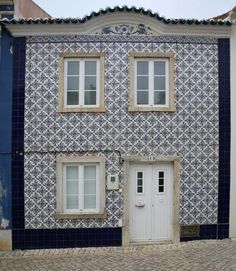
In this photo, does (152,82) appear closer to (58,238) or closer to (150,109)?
(150,109)

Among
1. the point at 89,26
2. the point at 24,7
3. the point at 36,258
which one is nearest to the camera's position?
the point at 36,258

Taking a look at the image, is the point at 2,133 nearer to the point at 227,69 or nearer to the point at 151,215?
the point at 151,215

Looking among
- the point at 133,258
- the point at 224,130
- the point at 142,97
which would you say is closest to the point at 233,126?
the point at 224,130

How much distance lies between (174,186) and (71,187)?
290cm

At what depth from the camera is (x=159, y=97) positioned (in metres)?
10.1

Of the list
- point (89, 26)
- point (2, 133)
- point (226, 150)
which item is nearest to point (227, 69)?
point (226, 150)

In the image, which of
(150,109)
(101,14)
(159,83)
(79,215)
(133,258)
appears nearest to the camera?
(133,258)

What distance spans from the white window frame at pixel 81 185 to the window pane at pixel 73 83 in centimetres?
197

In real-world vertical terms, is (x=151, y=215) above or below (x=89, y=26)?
below

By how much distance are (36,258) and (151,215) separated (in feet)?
10.9

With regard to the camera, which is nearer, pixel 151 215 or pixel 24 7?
pixel 151 215

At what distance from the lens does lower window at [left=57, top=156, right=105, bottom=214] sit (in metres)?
9.84

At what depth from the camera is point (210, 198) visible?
10031mm

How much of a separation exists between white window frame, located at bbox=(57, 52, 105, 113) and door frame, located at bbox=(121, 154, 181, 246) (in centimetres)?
166
